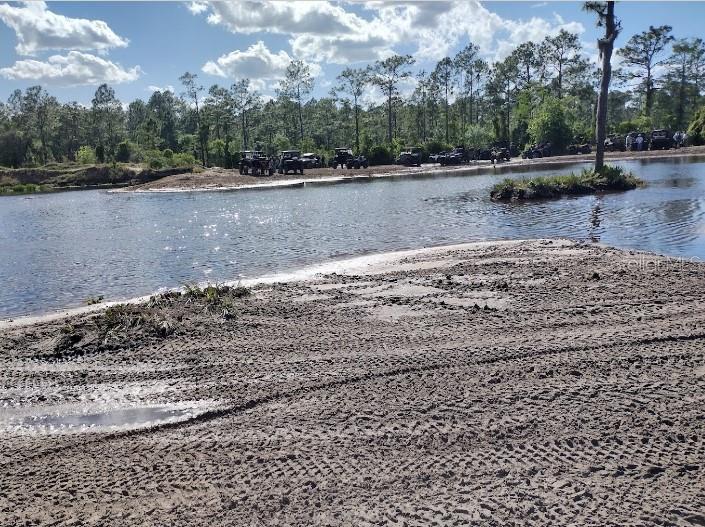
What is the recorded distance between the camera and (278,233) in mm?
20766

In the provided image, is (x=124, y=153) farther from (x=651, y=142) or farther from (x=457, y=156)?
(x=651, y=142)

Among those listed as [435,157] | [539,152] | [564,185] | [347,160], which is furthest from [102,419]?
[539,152]

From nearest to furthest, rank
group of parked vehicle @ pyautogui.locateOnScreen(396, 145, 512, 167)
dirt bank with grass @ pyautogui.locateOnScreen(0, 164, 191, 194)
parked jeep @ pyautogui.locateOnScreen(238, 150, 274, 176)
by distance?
parked jeep @ pyautogui.locateOnScreen(238, 150, 274, 176) → group of parked vehicle @ pyautogui.locateOnScreen(396, 145, 512, 167) → dirt bank with grass @ pyautogui.locateOnScreen(0, 164, 191, 194)

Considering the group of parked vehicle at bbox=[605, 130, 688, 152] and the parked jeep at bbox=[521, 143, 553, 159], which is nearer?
the group of parked vehicle at bbox=[605, 130, 688, 152]

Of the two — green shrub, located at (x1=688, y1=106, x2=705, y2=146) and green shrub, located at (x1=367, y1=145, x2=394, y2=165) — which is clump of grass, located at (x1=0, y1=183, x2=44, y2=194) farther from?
green shrub, located at (x1=688, y1=106, x2=705, y2=146)

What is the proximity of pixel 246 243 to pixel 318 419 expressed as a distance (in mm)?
13972

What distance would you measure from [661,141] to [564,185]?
3885cm

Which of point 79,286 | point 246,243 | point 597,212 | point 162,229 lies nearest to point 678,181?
point 597,212

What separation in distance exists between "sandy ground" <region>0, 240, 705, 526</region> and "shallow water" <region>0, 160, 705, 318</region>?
4.53m

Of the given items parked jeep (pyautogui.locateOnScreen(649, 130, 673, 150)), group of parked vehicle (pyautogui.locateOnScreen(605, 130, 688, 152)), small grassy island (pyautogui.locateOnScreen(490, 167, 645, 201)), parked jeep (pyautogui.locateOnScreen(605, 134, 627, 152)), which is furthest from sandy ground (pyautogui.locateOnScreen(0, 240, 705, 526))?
parked jeep (pyautogui.locateOnScreen(605, 134, 627, 152))

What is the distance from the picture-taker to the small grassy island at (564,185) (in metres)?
25.8

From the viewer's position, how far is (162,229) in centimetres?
2383

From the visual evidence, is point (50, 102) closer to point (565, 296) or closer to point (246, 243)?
point (246, 243)

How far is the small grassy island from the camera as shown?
84.7 ft
